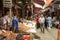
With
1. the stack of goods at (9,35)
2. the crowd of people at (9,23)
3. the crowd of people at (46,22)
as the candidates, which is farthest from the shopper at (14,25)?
the crowd of people at (46,22)

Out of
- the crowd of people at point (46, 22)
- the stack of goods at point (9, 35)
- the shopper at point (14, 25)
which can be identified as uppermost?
the shopper at point (14, 25)

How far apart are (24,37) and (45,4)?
4.49ft

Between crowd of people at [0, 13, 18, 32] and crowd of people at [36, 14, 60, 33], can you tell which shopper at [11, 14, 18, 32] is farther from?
crowd of people at [36, 14, 60, 33]

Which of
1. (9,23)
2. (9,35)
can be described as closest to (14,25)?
(9,23)

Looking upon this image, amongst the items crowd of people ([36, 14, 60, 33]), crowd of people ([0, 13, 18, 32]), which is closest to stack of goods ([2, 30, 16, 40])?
crowd of people ([0, 13, 18, 32])

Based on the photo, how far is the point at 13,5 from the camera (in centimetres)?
841

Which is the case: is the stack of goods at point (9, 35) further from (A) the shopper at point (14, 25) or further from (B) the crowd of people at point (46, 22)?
(B) the crowd of people at point (46, 22)

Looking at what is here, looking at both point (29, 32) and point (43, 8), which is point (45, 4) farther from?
point (29, 32)

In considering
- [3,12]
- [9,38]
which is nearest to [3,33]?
[9,38]

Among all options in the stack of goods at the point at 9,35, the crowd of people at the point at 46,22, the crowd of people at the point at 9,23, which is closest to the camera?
the stack of goods at the point at 9,35

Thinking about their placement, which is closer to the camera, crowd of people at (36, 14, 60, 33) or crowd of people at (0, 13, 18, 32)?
crowd of people at (0, 13, 18, 32)

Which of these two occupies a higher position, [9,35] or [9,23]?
[9,23]

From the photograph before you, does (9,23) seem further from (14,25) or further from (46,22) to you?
(46,22)

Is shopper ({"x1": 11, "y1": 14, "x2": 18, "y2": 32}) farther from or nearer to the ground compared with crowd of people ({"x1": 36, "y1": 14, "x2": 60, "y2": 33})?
farther from the ground
